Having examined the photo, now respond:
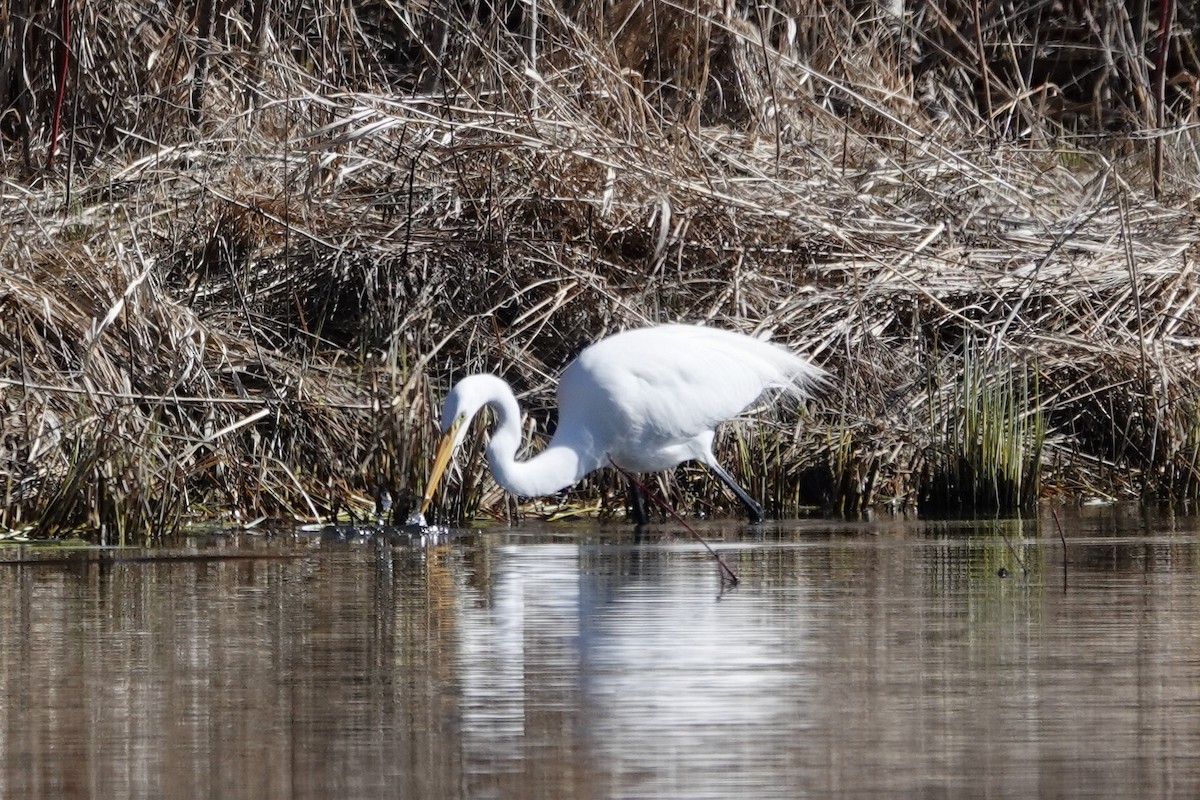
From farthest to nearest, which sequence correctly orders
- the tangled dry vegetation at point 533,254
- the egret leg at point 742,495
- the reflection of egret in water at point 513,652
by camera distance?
the tangled dry vegetation at point 533,254
the egret leg at point 742,495
the reflection of egret in water at point 513,652

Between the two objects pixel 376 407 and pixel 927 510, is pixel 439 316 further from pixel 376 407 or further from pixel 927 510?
pixel 927 510

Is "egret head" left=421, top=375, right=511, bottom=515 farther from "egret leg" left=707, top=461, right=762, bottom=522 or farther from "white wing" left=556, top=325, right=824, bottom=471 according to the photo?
"egret leg" left=707, top=461, right=762, bottom=522

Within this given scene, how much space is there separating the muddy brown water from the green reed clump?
6.25 ft

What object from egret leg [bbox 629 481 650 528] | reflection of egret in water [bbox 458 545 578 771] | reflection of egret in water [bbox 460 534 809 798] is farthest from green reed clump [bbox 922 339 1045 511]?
reflection of egret in water [bbox 460 534 809 798]

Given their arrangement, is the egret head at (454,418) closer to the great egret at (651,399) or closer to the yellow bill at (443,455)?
the yellow bill at (443,455)

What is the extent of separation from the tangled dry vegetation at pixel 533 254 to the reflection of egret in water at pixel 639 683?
2.93m

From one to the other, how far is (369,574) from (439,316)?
373 cm

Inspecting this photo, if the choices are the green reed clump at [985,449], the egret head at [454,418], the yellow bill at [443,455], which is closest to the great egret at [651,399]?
the egret head at [454,418]

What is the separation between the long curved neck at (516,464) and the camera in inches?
322

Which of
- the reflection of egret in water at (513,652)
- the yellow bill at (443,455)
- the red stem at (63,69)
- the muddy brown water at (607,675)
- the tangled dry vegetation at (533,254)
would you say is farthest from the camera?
the red stem at (63,69)

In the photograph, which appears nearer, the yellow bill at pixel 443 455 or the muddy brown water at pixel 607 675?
the muddy brown water at pixel 607 675

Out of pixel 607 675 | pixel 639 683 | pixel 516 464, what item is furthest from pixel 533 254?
pixel 639 683

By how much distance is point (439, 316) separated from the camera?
10.1 metres

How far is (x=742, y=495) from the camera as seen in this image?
8.83m
